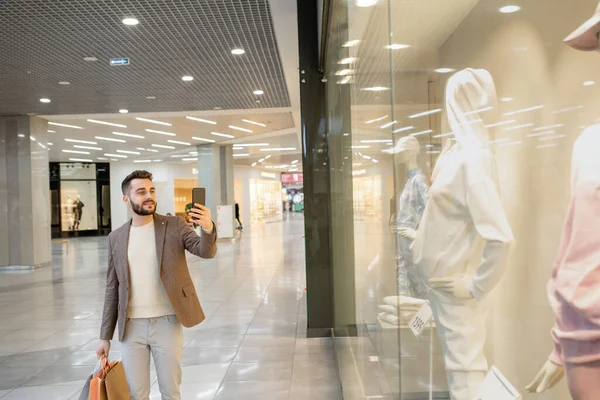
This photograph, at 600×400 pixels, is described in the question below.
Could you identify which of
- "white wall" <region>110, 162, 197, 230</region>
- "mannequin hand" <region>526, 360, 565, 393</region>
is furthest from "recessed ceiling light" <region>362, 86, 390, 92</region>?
"white wall" <region>110, 162, 197, 230</region>

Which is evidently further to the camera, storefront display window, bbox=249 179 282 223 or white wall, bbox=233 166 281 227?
storefront display window, bbox=249 179 282 223

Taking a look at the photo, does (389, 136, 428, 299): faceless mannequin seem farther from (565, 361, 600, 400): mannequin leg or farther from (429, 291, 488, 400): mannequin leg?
(565, 361, 600, 400): mannequin leg

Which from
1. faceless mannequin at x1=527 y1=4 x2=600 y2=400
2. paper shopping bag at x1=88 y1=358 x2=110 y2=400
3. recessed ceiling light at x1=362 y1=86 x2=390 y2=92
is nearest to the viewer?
faceless mannequin at x1=527 y1=4 x2=600 y2=400

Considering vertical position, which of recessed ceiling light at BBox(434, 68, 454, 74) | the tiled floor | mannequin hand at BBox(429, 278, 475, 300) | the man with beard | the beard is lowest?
the tiled floor

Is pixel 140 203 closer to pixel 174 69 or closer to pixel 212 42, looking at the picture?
pixel 212 42

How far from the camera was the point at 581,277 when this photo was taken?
0.48m

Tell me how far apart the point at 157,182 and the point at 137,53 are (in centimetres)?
2449

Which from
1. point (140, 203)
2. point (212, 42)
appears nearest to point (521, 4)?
point (140, 203)

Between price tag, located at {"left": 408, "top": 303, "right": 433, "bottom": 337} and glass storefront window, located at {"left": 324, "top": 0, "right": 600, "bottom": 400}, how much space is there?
19 mm

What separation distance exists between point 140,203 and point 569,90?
9.90ft

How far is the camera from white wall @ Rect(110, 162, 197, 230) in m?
33.3

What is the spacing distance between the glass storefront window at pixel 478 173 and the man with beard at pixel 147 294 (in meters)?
1.94

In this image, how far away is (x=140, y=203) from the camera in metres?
3.25

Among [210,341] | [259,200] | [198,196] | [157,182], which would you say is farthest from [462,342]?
[259,200]
